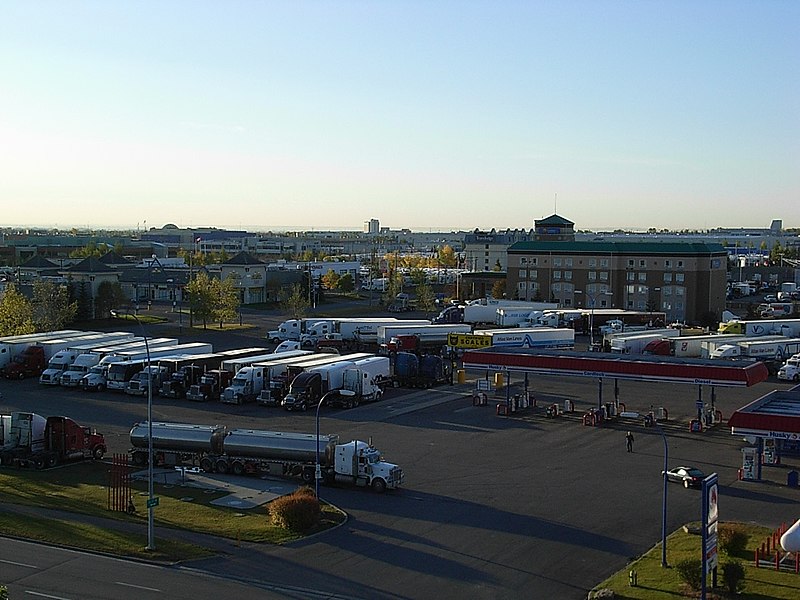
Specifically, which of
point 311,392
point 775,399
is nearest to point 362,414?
point 311,392

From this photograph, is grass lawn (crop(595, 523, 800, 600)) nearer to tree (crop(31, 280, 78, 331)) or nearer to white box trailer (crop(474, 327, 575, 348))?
white box trailer (crop(474, 327, 575, 348))

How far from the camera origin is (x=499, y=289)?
10950cm

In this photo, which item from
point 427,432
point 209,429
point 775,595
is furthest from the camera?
point 427,432

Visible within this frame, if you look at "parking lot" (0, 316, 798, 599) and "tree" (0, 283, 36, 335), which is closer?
"parking lot" (0, 316, 798, 599)

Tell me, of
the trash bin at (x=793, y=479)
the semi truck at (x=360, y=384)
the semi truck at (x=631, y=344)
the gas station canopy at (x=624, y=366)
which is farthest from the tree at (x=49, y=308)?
the trash bin at (x=793, y=479)

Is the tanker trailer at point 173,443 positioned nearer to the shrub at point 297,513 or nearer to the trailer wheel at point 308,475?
the trailer wheel at point 308,475

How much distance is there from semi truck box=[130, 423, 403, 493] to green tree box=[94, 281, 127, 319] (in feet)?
178

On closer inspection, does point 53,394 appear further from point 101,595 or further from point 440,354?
point 101,595

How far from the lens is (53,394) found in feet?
172

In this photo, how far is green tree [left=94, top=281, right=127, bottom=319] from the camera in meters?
87.8

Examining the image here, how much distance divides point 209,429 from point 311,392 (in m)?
13.0

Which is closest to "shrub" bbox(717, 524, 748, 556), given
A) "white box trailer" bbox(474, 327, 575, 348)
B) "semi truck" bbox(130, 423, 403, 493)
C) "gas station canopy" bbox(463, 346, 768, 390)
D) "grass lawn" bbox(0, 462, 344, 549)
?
"grass lawn" bbox(0, 462, 344, 549)

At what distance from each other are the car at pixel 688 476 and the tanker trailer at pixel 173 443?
668 inches

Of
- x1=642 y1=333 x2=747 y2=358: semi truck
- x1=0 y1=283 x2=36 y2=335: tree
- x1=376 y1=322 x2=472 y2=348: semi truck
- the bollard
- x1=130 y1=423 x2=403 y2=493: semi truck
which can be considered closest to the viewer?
the bollard
